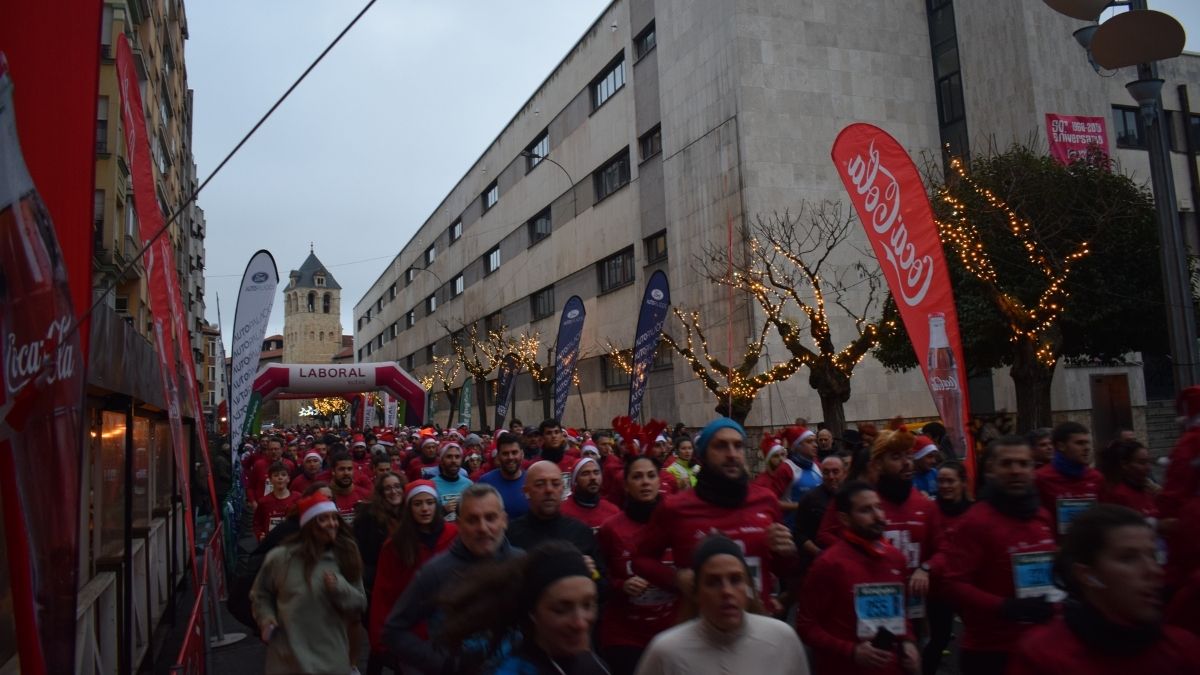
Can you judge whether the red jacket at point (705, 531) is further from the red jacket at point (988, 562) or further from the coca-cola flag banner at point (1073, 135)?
the coca-cola flag banner at point (1073, 135)

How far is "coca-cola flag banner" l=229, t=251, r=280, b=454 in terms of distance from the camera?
12.6 metres

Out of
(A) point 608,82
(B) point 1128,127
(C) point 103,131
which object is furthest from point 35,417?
(A) point 608,82

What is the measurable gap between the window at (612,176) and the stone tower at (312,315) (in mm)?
112271

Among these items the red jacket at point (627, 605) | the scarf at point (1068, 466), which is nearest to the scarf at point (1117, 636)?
the red jacket at point (627, 605)

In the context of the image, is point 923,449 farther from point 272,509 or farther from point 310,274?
point 310,274

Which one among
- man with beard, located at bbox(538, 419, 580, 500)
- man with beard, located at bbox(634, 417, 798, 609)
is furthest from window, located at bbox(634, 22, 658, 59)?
man with beard, located at bbox(634, 417, 798, 609)

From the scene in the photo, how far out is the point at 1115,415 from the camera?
26.9 m

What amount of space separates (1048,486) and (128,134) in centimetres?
602

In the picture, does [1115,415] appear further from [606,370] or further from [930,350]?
[930,350]

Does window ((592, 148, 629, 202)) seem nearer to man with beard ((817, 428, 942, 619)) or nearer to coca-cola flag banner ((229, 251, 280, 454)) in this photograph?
coca-cola flag banner ((229, 251, 280, 454))

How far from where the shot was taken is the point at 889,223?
31.1 feet

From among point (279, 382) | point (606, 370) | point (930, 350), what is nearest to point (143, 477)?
point (930, 350)

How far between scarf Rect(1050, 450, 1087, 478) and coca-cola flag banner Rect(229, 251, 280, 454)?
32.3ft

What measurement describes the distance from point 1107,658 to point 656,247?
29298 mm
